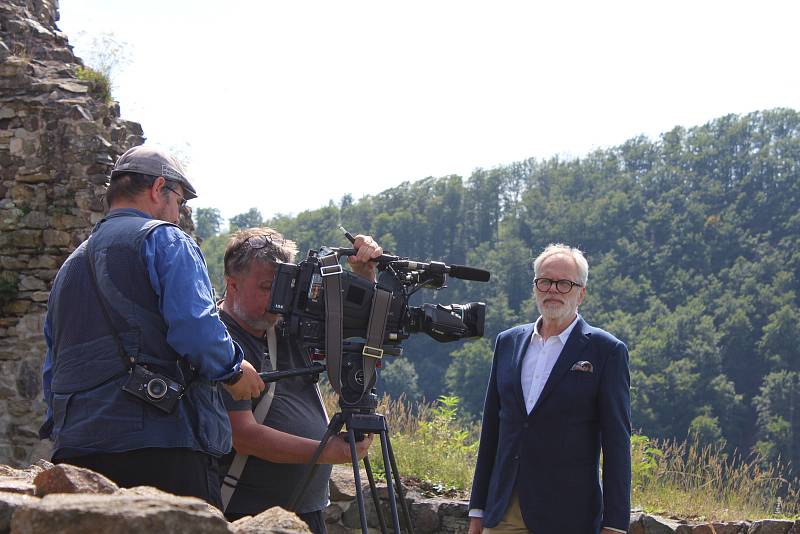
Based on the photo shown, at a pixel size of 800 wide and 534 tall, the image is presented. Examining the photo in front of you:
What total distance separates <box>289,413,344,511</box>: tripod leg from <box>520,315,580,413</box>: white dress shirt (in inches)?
31.9

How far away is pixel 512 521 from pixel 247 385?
3.96 ft

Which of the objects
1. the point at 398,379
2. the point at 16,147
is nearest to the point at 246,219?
the point at 398,379

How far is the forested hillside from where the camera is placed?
47812 mm

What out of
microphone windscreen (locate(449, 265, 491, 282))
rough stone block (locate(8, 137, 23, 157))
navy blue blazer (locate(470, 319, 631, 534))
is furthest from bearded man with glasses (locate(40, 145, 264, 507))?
rough stone block (locate(8, 137, 23, 157))

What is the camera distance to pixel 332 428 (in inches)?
108

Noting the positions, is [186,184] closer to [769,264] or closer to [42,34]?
[42,34]

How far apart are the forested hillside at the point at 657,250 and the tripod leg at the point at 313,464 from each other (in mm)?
39552

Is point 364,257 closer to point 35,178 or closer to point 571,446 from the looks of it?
point 571,446

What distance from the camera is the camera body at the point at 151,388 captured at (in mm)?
2307

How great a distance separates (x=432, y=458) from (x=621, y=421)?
11.2 ft

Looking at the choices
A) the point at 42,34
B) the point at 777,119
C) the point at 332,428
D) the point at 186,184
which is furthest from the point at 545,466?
the point at 777,119

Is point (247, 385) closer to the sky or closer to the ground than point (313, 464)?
closer to the sky

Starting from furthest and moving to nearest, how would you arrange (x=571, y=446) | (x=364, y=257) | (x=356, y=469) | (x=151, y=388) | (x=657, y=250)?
(x=657, y=250) < (x=571, y=446) < (x=364, y=257) < (x=356, y=469) < (x=151, y=388)

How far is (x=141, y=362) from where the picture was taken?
234cm
